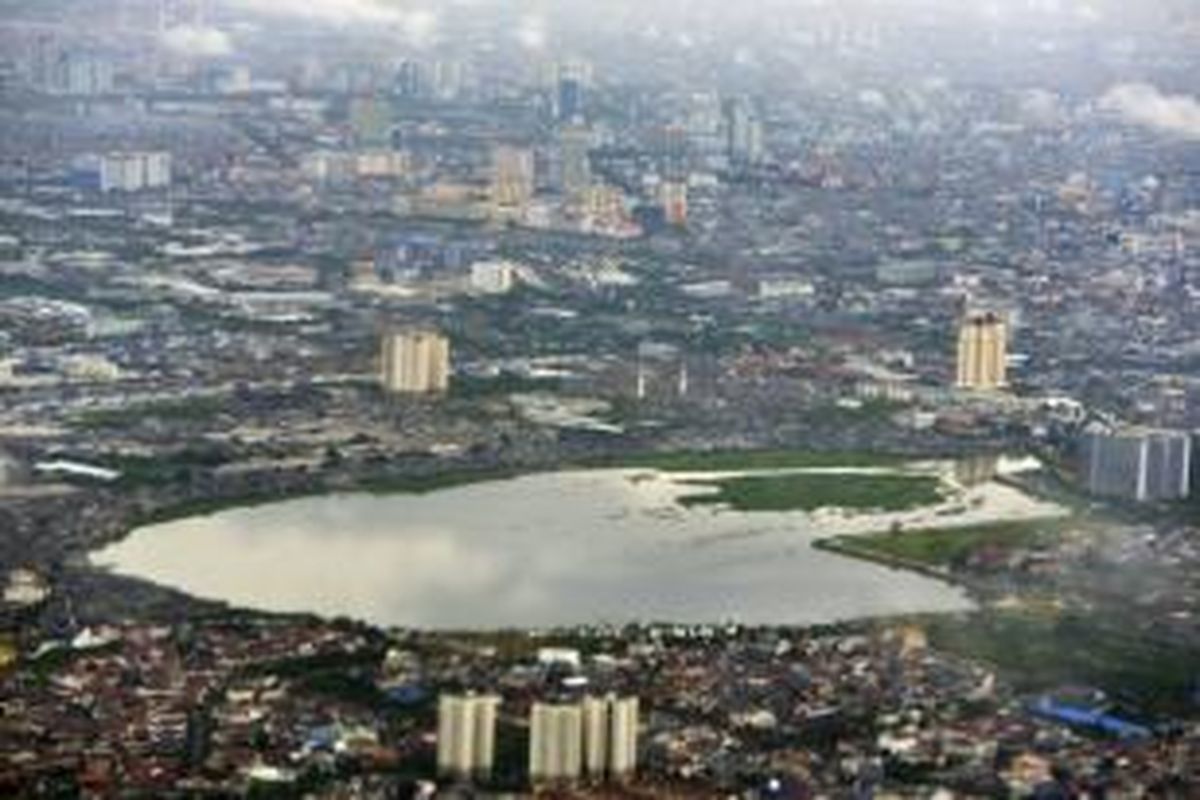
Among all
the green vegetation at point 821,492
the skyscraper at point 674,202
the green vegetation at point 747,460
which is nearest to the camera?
the green vegetation at point 821,492

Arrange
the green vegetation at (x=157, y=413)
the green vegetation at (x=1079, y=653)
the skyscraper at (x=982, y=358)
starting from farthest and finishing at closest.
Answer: the skyscraper at (x=982, y=358), the green vegetation at (x=157, y=413), the green vegetation at (x=1079, y=653)

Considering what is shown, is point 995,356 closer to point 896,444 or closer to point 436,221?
point 896,444

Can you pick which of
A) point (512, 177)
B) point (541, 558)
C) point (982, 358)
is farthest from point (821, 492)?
point (512, 177)

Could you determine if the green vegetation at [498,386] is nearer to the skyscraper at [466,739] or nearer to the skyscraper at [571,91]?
the skyscraper at [466,739]

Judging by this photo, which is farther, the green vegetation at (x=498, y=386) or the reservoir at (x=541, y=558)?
the green vegetation at (x=498, y=386)

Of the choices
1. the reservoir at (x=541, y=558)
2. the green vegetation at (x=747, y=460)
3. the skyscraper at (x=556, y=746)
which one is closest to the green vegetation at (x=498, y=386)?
the green vegetation at (x=747, y=460)

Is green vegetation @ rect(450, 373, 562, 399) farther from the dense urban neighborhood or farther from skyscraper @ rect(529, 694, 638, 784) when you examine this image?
skyscraper @ rect(529, 694, 638, 784)

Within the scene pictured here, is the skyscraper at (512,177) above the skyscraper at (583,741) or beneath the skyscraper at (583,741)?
above
